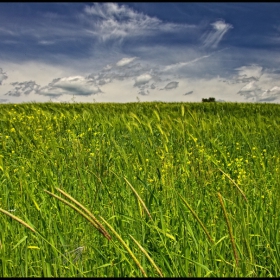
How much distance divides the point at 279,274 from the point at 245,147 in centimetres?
408

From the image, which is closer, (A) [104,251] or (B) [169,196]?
(A) [104,251]

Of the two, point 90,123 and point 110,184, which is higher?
point 90,123

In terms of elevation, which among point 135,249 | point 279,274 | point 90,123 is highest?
point 90,123

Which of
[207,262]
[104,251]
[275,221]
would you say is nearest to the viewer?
[207,262]

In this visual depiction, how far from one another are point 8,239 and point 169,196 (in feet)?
3.37

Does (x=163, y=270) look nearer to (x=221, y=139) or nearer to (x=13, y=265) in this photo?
(x=13, y=265)

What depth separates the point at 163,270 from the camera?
58.1 inches

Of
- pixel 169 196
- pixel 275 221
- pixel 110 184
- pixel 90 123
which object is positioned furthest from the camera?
pixel 90 123

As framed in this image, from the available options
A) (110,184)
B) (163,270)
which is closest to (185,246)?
(163,270)

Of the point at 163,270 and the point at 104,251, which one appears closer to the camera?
the point at 163,270

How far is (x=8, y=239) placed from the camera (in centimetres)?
185

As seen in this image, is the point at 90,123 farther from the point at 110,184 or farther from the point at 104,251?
the point at 104,251

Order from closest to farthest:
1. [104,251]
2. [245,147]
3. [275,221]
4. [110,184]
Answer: [104,251]
[275,221]
[110,184]
[245,147]

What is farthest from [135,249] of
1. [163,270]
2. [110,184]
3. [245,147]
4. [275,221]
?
[245,147]
